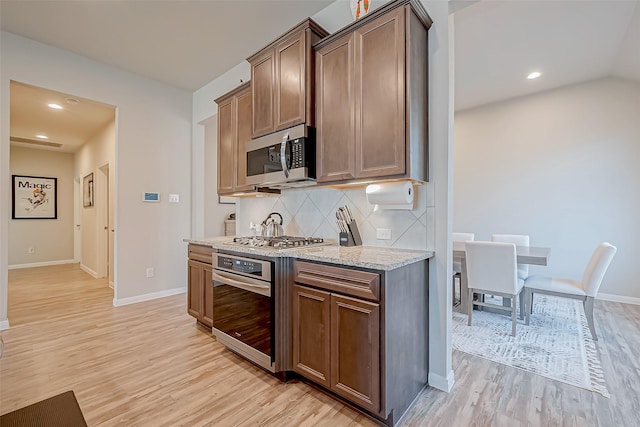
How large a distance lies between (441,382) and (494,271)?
1.43 m

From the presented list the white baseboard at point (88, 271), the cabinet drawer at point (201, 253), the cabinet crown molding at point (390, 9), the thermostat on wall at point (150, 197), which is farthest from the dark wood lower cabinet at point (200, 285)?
the white baseboard at point (88, 271)

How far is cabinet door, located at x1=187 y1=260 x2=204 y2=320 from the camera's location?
2.88m

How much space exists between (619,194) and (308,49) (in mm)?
4359

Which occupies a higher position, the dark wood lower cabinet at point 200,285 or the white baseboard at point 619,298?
the dark wood lower cabinet at point 200,285

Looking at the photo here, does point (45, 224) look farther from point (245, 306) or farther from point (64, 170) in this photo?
point (245, 306)

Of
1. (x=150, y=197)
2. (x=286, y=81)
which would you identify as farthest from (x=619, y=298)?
(x=150, y=197)

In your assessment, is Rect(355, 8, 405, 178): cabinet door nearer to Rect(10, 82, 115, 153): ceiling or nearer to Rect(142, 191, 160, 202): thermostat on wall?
Rect(142, 191, 160, 202): thermostat on wall

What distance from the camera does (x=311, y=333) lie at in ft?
6.04

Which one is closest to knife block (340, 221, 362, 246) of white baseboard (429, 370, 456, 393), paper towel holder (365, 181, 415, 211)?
paper towel holder (365, 181, 415, 211)

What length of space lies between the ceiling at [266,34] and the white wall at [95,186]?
1.08m

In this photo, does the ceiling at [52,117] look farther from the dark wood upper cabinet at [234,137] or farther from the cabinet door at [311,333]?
the cabinet door at [311,333]

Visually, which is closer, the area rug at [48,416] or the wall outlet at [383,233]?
the area rug at [48,416]

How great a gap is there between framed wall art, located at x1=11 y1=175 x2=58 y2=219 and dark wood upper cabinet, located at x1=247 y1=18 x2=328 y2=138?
273 inches

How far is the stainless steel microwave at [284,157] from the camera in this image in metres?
2.22
